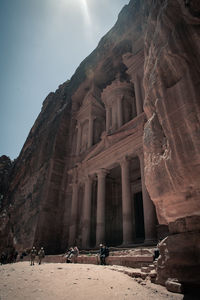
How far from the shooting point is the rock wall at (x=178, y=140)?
2.88 meters

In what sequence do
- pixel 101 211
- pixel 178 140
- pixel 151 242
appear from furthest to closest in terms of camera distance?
pixel 101 211, pixel 151 242, pixel 178 140

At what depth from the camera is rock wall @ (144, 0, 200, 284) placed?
9.44ft

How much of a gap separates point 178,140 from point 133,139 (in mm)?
10441

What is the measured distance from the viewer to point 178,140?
3.00 m

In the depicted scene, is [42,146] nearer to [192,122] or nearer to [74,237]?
[74,237]

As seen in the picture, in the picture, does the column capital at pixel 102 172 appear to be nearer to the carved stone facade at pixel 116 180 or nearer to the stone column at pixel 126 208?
the carved stone facade at pixel 116 180

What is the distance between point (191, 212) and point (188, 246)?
616 millimetres

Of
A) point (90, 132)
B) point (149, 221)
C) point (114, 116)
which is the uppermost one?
point (114, 116)

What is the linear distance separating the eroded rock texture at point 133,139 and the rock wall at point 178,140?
1cm

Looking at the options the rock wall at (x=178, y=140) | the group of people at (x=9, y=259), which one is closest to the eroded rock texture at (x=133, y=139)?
the rock wall at (x=178, y=140)

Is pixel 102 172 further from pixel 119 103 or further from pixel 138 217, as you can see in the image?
pixel 119 103

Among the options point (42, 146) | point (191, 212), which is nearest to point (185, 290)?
point (191, 212)

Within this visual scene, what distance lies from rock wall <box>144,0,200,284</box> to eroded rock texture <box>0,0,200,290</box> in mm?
15

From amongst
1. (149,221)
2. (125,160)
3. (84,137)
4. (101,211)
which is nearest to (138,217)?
(101,211)
